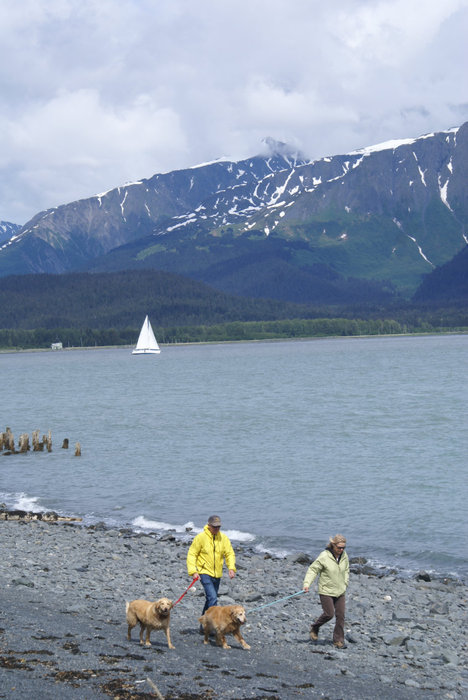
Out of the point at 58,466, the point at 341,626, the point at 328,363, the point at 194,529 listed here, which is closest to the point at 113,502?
the point at 194,529

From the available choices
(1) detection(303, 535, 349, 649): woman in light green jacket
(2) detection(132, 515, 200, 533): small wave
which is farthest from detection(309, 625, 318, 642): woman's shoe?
(2) detection(132, 515, 200, 533): small wave

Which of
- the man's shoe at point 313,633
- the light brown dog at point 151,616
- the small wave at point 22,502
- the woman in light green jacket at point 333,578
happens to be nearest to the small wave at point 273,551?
the man's shoe at point 313,633

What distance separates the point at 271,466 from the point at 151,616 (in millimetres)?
35095

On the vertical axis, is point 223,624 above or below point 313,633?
above

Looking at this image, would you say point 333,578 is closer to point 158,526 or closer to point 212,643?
point 212,643

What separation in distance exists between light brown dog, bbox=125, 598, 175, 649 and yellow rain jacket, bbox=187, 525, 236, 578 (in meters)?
1.26

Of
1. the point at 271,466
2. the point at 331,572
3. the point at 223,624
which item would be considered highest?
the point at 331,572

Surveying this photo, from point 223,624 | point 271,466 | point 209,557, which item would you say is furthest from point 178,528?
point 271,466

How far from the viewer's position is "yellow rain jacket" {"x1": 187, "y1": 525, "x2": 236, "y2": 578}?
1644 cm

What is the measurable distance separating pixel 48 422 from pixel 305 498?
155ft

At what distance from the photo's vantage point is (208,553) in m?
16.5

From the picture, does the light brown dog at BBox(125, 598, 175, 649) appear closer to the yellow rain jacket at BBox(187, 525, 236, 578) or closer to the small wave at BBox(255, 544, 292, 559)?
the yellow rain jacket at BBox(187, 525, 236, 578)

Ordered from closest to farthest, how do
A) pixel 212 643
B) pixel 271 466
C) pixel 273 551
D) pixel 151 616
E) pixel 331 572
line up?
pixel 151 616, pixel 212 643, pixel 331 572, pixel 273 551, pixel 271 466

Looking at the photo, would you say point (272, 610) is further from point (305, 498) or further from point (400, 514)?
point (305, 498)
